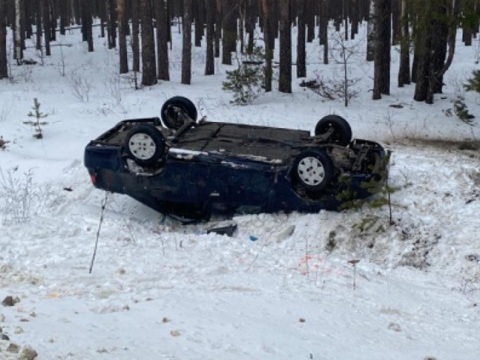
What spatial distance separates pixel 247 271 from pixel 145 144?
278 cm

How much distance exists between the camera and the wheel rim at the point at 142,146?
8.50m

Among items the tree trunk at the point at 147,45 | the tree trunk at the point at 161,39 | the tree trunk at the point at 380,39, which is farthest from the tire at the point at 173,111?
the tree trunk at the point at 161,39

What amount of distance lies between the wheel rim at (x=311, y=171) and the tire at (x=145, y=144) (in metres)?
1.88

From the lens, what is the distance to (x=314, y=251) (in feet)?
25.9

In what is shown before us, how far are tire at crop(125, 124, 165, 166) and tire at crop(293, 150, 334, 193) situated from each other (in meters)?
1.83

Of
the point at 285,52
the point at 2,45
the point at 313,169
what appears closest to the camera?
the point at 313,169

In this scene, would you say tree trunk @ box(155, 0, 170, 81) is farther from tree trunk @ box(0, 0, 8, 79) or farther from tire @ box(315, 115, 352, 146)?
tire @ box(315, 115, 352, 146)

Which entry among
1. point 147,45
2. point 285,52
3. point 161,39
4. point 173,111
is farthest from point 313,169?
point 161,39

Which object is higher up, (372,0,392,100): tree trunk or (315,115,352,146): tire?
(372,0,392,100): tree trunk

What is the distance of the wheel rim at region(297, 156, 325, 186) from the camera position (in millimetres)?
7977

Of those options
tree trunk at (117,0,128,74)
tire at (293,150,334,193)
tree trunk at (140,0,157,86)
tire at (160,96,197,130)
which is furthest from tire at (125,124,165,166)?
tree trunk at (117,0,128,74)

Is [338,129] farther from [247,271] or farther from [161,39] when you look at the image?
[161,39]

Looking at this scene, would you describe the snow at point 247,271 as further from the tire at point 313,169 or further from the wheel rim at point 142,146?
the wheel rim at point 142,146

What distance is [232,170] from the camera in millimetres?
8375
